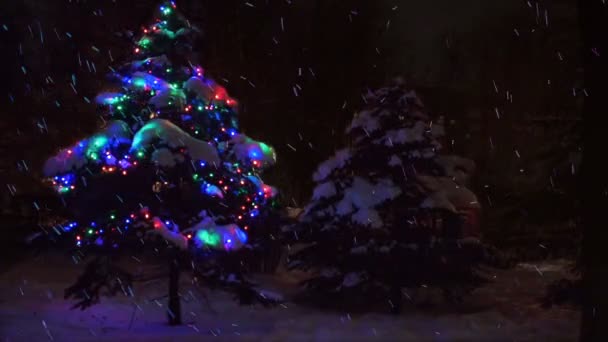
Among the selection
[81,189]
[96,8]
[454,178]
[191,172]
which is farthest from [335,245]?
[96,8]

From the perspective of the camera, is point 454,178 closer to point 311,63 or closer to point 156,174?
point 156,174

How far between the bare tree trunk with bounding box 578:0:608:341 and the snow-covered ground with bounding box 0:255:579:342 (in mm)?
3317

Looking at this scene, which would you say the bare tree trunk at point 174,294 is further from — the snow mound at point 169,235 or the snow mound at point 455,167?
the snow mound at point 455,167

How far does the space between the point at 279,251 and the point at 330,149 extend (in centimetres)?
874

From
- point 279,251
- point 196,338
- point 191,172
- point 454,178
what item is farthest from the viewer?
point 279,251

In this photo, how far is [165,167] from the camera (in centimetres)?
973

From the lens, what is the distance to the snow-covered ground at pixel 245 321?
9.63 m

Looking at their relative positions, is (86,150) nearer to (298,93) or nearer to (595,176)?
(595,176)

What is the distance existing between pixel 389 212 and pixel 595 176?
238 inches

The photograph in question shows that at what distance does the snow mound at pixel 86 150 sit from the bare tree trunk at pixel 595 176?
21.2 ft

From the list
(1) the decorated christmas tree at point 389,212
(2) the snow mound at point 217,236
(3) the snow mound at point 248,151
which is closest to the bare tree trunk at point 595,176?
(2) the snow mound at point 217,236

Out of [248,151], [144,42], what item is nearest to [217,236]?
[248,151]

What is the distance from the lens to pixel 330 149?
985 inches

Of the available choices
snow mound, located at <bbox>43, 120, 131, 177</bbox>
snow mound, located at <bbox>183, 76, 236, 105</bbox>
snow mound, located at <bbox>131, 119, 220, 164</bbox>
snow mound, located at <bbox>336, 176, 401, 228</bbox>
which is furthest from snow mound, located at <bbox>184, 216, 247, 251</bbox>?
snow mound, located at <bbox>336, 176, 401, 228</bbox>
